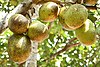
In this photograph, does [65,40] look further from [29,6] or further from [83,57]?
[29,6]

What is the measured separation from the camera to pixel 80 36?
4.09 ft

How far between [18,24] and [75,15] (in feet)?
0.86

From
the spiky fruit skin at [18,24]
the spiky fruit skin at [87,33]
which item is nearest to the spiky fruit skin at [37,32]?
the spiky fruit skin at [18,24]

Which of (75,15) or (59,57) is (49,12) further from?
(59,57)

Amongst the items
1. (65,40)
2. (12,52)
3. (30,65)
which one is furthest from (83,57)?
(12,52)

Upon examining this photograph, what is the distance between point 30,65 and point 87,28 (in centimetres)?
50

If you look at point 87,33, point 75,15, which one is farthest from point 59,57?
point 75,15

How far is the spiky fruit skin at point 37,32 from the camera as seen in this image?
1.15 meters

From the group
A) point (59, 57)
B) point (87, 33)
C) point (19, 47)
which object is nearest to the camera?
point (19, 47)

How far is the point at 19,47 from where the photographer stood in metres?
1.15

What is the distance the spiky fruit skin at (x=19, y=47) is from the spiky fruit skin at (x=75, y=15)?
0.21 m

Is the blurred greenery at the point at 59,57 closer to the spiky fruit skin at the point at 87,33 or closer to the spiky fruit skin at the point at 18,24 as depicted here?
the spiky fruit skin at the point at 87,33

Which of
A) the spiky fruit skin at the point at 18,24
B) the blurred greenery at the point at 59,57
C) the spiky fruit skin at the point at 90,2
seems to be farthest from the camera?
the blurred greenery at the point at 59,57

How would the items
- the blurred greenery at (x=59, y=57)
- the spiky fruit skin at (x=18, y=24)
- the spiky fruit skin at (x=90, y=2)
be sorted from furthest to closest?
the blurred greenery at (x=59, y=57) < the spiky fruit skin at (x=90, y=2) < the spiky fruit skin at (x=18, y=24)
